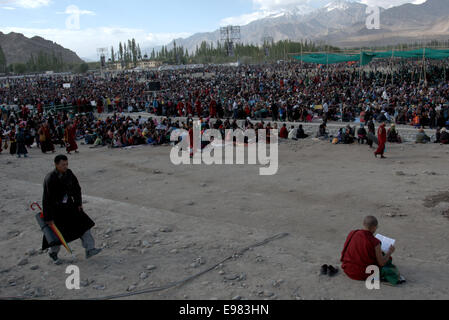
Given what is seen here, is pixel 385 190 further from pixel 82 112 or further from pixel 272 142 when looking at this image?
pixel 82 112

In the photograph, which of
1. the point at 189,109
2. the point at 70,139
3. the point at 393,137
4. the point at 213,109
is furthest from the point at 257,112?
the point at 70,139

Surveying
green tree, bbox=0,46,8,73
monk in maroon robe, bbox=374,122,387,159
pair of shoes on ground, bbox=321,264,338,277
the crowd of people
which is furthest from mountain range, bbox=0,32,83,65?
pair of shoes on ground, bbox=321,264,338,277

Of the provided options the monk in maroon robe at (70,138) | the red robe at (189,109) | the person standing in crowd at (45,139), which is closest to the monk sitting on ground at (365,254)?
the monk in maroon robe at (70,138)

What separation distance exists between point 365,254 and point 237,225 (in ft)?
7.84

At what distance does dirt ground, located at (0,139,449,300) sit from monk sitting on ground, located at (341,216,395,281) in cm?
11

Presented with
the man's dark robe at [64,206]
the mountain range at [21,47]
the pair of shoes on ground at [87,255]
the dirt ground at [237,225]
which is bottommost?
the dirt ground at [237,225]

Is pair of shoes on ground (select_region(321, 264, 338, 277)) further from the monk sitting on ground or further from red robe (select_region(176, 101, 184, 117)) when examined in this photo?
red robe (select_region(176, 101, 184, 117))

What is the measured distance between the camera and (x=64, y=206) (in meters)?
4.44

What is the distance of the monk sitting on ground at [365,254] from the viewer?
373cm

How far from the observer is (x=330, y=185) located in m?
8.85

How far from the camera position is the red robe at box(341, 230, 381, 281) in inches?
147

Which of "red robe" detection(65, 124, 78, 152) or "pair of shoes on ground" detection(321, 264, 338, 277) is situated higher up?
"red robe" detection(65, 124, 78, 152)

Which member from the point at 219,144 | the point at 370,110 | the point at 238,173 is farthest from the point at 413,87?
the point at 238,173

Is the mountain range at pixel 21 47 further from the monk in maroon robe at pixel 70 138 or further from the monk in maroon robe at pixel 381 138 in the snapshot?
the monk in maroon robe at pixel 381 138
